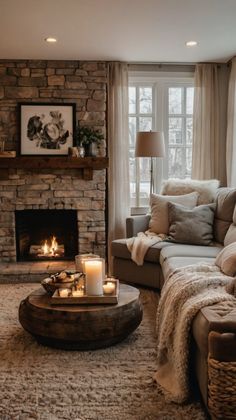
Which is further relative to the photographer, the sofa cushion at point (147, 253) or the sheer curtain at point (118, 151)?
the sheer curtain at point (118, 151)

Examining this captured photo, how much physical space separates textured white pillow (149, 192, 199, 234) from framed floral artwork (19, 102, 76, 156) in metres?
1.26

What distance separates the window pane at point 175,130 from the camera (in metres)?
5.20

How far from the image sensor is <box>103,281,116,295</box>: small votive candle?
2.78 meters

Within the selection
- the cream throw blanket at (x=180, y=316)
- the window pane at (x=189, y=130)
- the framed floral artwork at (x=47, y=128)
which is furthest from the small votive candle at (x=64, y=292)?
the window pane at (x=189, y=130)

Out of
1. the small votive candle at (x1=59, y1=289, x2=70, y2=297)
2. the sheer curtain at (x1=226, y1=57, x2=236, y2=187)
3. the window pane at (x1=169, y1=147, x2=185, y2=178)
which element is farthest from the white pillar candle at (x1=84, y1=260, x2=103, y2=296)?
the window pane at (x1=169, y1=147, x2=185, y2=178)

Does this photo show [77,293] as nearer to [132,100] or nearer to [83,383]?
[83,383]

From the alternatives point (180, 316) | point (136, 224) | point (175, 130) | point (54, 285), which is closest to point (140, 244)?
point (136, 224)

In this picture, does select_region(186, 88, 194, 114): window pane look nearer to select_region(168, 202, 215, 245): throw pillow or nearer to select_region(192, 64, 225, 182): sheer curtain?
select_region(192, 64, 225, 182): sheer curtain

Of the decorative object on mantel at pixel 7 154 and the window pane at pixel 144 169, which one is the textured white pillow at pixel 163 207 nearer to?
the window pane at pixel 144 169

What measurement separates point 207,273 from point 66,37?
102 inches

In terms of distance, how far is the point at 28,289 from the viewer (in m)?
4.16

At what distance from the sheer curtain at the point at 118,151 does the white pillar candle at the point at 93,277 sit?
216cm

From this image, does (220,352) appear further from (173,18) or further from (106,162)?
(106,162)

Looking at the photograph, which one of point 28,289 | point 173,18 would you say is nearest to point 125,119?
point 173,18
